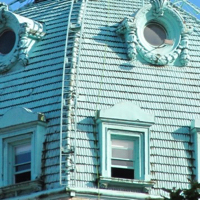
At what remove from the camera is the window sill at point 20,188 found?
7031 centimetres

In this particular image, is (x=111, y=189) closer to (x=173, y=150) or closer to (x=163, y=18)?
(x=173, y=150)

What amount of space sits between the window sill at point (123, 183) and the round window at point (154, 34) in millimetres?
7072

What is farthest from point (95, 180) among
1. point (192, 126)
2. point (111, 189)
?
point (192, 126)

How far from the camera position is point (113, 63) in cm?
7469

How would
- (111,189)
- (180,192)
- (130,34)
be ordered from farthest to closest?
(130,34) < (111,189) < (180,192)

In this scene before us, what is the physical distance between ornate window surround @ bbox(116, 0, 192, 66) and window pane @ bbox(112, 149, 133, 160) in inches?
180

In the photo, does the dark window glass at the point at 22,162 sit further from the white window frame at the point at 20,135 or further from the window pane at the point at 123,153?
the window pane at the point at 123,153

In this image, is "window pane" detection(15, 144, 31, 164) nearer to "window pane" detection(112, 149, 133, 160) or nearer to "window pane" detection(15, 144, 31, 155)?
"window pane" detection(15, 144, 31, 155)

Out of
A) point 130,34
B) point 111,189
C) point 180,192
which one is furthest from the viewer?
point 130,34

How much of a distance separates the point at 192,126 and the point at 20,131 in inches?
255

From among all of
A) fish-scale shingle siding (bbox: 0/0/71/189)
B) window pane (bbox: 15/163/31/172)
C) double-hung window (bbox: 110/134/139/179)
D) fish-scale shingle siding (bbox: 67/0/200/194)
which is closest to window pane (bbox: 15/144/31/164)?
window pane (bbox: 15/163/31/172)

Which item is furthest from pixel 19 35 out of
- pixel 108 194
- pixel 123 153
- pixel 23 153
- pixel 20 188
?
pixel 108 194

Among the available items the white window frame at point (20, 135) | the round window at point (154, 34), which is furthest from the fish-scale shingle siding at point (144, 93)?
the white window frame at point (20, 135)

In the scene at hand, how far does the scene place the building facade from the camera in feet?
232
